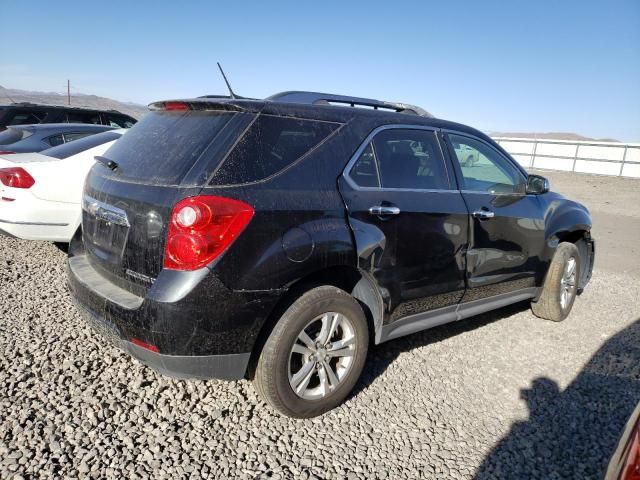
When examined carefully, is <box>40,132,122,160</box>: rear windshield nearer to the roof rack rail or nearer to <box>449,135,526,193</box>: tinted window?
the roof rack rail

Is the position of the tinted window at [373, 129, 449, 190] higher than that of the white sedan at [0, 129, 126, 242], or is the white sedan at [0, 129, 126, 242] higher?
the tinted window at [373, 129, 449, 190]

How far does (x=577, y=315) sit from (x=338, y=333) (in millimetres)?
3315

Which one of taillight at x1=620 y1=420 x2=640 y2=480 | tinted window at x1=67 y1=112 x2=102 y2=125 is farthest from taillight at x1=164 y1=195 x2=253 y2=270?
tinted window at x1=67 y1=112 x2=102 y2=125

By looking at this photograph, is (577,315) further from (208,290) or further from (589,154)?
(589,154)

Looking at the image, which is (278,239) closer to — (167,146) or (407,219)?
(167,146)

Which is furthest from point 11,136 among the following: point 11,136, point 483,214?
point 483,214

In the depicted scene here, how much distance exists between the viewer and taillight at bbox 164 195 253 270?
2.22 metres

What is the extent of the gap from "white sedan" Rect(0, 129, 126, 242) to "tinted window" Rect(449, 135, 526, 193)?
11.8ft

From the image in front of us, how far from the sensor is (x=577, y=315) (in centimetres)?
489

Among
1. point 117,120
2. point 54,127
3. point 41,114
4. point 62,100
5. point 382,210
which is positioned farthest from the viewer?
point 62,100

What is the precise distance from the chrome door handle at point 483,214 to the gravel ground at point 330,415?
3.67 feet

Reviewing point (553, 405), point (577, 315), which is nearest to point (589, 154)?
point (577, 315)

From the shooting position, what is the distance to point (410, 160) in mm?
3195

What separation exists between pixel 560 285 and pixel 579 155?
934 inches
